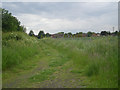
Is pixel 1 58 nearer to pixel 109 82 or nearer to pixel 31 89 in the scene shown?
pixel 31 89

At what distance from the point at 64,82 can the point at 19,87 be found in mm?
1134

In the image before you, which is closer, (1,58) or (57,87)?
(57,87)

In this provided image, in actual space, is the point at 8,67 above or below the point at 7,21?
below

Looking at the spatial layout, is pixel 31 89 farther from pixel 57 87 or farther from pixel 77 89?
pixel 77 89

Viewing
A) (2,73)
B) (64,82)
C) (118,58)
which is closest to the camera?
(118,58)

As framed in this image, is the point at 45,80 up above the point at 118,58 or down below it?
below

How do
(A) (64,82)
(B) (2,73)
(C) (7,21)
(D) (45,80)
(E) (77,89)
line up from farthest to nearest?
(C) (7,21), (B) (2,73), (D) (45,80), (A) (64,82), (E) (77,89)

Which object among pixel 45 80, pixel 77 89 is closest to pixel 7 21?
pixel 45 80

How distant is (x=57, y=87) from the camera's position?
10.7 feet

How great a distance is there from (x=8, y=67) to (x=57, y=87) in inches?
96.4

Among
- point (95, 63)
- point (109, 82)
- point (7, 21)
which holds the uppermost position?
point (7, 21)

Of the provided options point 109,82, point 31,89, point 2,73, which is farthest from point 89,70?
point 2,73

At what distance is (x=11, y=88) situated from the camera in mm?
3297

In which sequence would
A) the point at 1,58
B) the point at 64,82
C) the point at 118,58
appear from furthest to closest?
1. the point at 1,58
2. the point at 64,82
3. the point at 118,58
